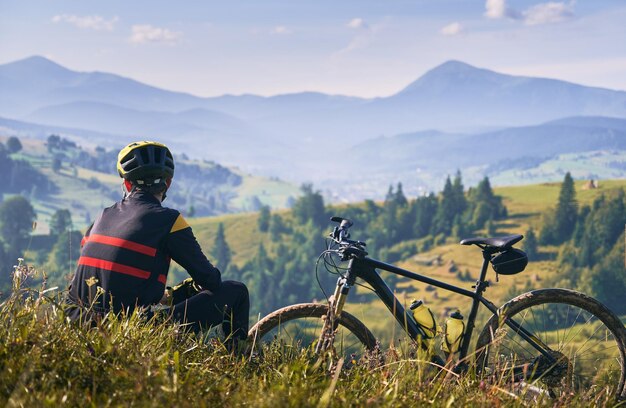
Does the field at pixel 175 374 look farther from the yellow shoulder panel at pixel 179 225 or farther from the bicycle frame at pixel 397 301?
the yellow shoulder panel at pixel 179 225

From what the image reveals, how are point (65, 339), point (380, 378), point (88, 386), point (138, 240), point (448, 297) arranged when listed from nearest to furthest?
point (88, 386) → point (65, 339) → point (380, 378) → point (138, 240) → point (448, 297)

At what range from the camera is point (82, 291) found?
5160 mm

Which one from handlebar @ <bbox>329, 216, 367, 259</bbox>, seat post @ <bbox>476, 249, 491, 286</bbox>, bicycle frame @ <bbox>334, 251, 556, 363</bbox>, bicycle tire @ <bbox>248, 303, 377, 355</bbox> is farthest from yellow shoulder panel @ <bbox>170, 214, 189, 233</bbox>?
seat post @ <bbox>476, 249, 491, 286</bbox>

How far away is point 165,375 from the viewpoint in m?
3.40

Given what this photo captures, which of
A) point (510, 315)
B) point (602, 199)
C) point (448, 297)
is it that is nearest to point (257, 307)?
point (448, 297)

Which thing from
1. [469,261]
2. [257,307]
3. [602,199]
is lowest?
[257,307]

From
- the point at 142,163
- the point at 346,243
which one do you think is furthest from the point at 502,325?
the point at 142,163

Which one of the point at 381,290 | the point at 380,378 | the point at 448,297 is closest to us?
the point at 380,378

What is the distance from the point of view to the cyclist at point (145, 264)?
5.06m

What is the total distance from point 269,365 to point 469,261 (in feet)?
587

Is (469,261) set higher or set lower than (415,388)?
lower

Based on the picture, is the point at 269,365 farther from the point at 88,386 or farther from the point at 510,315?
the point at 510,315

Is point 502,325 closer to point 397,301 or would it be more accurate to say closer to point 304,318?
point 397,301

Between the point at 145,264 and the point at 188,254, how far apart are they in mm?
324
